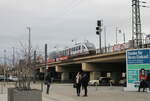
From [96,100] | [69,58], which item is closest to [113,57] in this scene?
[69,58]

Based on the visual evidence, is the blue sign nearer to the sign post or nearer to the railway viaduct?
the sign post

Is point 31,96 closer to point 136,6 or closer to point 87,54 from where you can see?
point 136,6

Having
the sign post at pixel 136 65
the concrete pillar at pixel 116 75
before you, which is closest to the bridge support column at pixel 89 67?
the concrete pillar at pixel 116 75

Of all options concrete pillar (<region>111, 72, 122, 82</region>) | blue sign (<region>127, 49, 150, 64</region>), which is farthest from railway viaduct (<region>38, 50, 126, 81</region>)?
blue sign (<region>127, 49, 150, 64</region>)

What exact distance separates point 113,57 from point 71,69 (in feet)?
139

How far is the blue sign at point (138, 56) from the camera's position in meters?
31.8

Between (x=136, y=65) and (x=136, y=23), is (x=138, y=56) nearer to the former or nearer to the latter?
(x=136, y=65)

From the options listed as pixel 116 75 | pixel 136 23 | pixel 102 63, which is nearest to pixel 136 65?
pixel 136 23

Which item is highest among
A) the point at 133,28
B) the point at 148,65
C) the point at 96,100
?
the point at 133,28

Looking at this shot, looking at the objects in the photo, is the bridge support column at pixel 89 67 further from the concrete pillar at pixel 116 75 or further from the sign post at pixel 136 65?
the sign post at pixel 136 65

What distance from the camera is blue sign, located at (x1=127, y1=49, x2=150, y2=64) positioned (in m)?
31.8

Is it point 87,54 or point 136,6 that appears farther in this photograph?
point 87,54

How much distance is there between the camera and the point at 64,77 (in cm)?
9838

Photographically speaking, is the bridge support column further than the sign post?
Yes
